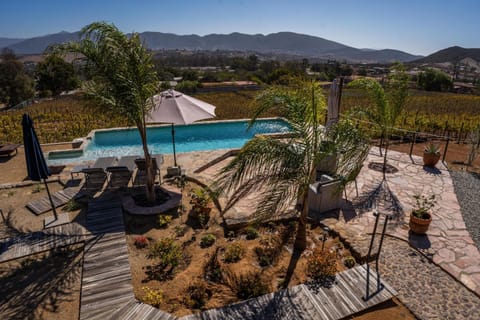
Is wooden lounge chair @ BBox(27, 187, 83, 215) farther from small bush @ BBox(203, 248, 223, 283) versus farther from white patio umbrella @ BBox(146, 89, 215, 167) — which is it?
small bush @ BBox(203, 248, 223, 283)

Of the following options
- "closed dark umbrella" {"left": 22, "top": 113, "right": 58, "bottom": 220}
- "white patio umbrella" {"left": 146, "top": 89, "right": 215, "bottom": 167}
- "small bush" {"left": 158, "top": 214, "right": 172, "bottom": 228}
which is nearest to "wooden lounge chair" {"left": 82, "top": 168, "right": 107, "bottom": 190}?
"closed dark umbrella" {"left": 22, "top": 113, "right": 58, "bottom": 220}

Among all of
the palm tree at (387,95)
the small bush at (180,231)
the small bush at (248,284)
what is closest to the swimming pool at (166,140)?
the palm tree at (387,95)

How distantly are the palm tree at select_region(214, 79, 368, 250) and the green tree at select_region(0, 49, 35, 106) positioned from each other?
50.5 meters

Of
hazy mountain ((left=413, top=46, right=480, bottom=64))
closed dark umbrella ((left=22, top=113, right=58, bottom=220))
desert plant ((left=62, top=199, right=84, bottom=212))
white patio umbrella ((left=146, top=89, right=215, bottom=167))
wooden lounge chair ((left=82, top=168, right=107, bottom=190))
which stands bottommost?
desert plant ((left=62, top=199, right=84, bottom=212))

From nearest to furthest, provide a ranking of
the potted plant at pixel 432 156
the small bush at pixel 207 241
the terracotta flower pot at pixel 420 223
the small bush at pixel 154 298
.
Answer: the small bush at pixel 154 298 → the small bush at pixel 207 241 → the terracotta flower pot at pixel 420 223 → the potted plant at pixel 432 156

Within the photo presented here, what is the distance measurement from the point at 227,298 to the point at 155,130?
1287 centimetres

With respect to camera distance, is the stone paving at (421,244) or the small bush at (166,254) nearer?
the stone paving at (421,244)

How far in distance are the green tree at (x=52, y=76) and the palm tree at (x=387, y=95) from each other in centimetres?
4146

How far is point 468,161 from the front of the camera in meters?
10.7

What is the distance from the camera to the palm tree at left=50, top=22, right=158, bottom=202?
6312mm

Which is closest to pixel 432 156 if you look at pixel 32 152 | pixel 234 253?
pixel 234 253

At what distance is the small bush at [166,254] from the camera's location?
5293mm

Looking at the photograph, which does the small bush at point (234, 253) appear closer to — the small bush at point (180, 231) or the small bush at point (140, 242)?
the small bush at point (180, 231)

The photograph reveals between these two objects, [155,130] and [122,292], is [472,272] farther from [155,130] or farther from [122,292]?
[155,130]
